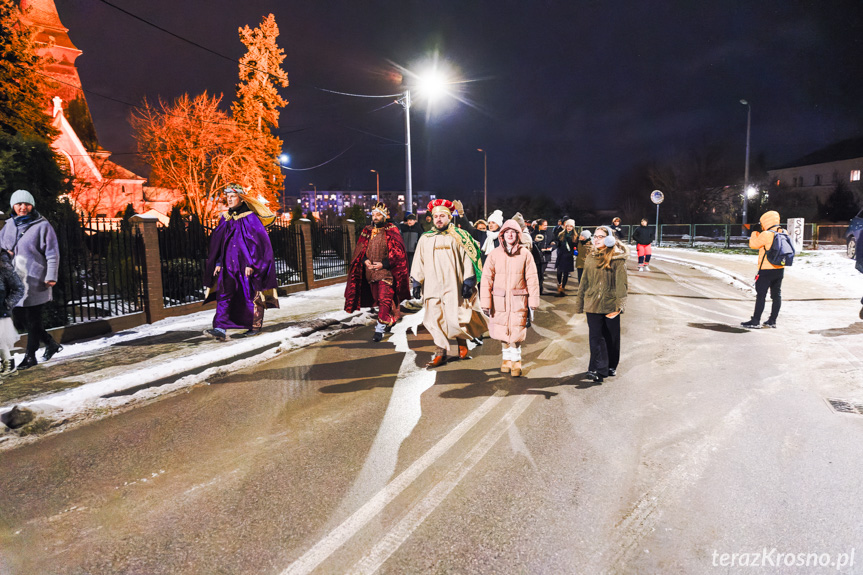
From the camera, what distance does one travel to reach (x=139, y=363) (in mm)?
6379

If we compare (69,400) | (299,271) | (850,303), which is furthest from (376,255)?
(850,303)

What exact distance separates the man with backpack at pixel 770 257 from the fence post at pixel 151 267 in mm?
10054

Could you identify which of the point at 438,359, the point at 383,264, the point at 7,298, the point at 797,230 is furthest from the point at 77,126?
the point at 797,230

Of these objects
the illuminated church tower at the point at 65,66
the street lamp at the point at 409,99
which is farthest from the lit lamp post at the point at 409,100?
the illuminated church tower at the point at 65,66

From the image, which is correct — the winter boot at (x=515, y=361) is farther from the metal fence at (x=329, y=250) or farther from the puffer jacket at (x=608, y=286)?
the metal fence at (x=329, y=250)

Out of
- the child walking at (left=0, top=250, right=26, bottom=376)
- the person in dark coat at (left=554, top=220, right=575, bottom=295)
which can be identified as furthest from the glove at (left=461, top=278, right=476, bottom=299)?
the person in dark coat at (left=554, top=220, right=575, bottom=295)

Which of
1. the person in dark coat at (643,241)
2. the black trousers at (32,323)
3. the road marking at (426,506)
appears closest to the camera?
the road marking at (426,506)

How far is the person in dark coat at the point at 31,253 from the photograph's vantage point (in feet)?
19.9

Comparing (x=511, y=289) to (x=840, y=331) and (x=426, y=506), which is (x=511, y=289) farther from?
(x=840, y=331)

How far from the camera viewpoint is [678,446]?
397 centimetres

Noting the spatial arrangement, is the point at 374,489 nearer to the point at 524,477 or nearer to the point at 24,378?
the point at 524,477

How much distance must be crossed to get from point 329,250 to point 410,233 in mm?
5062

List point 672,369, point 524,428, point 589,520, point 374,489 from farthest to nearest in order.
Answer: point 672,369 → point 524,428 → point 374,489 → point 589,520

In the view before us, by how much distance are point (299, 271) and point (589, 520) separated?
13032 mm
